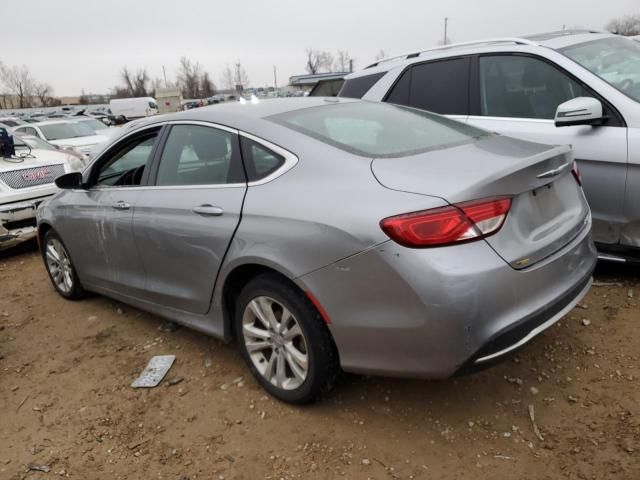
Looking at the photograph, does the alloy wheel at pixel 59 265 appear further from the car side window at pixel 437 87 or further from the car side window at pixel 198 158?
the car side window at pixel 437 87

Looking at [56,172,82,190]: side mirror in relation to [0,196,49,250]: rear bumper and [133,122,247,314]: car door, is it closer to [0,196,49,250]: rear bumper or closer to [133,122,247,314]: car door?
[133,122,247,314]: car door

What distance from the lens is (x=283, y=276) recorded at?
2.57 metres

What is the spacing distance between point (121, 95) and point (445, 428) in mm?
102124

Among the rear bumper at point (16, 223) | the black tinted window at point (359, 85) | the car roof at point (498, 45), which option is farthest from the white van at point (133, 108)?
the car roof at point (498, 45)

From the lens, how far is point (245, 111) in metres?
3.04

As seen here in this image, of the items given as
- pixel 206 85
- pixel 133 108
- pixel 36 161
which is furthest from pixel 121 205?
pixel 206 85

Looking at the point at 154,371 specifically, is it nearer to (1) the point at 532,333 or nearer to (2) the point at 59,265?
(2) the point at 59,265

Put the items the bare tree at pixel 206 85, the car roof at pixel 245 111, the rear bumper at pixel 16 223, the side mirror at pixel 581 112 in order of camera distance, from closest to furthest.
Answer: the car roof at pixel 245 111, the side mirror at pixel 581 112, the rear bumper at pixel 16 223, the bare tree at pixel 206 85

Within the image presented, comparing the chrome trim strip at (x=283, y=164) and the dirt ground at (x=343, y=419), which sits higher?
the chrome trim strip at (x=283, y=164)

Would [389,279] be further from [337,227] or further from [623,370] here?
[623,370]

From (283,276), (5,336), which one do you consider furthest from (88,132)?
(283,276)

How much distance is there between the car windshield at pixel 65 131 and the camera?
1297 cm

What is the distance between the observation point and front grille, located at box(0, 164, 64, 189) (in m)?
6.40

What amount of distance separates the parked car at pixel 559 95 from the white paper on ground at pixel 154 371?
2960mm
